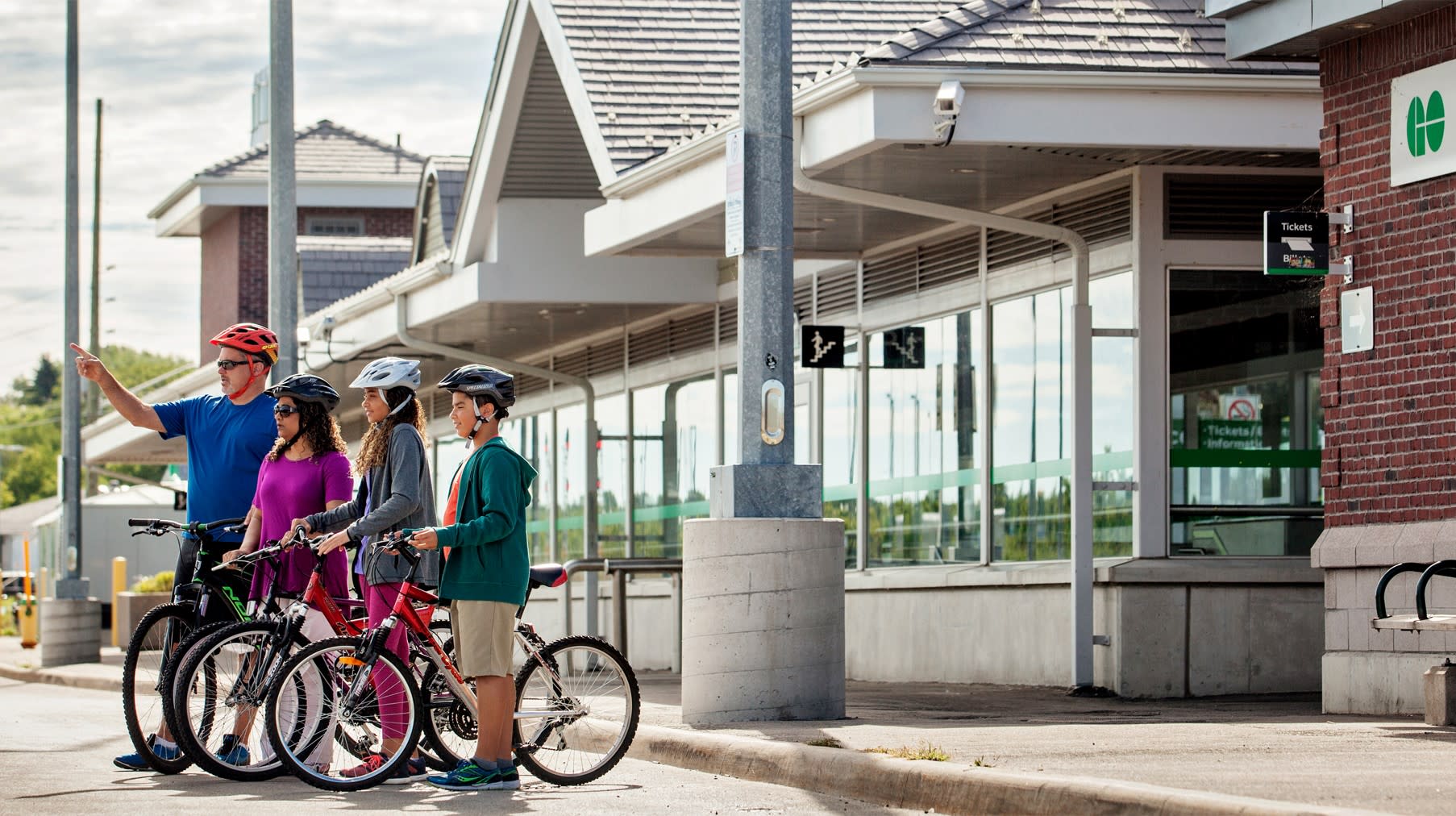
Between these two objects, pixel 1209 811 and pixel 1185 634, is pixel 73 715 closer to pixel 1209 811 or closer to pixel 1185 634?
pixel 1185 634

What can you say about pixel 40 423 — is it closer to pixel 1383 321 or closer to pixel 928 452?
pixel 928 452

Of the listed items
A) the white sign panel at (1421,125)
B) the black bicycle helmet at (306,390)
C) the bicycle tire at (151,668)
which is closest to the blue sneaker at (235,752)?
the bicycle tire at (151,668)

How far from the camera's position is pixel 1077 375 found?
14570 millimetres

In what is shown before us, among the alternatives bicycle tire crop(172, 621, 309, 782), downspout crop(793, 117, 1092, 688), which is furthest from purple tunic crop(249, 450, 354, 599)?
downspout crop(793, 117, 1092, 688)

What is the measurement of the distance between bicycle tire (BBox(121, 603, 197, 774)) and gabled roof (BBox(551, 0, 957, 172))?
26.0 ft

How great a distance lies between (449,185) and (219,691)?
17.8m

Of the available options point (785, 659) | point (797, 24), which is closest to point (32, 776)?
point (785, 659)

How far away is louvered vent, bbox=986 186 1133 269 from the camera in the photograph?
14.8 meters

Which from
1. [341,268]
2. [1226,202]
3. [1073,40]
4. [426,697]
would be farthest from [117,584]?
[426,697]

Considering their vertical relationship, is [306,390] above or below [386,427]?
above

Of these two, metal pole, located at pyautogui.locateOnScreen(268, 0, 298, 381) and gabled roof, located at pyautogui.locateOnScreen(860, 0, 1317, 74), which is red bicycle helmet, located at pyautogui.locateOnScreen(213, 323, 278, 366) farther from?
metal pole, located at pyautogui.locateOnScreen(268, 0, 298, 381)

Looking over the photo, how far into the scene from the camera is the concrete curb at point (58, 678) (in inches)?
791

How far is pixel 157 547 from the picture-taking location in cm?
5109

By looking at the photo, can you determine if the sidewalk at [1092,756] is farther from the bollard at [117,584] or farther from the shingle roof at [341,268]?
the bollard at [117,584]
